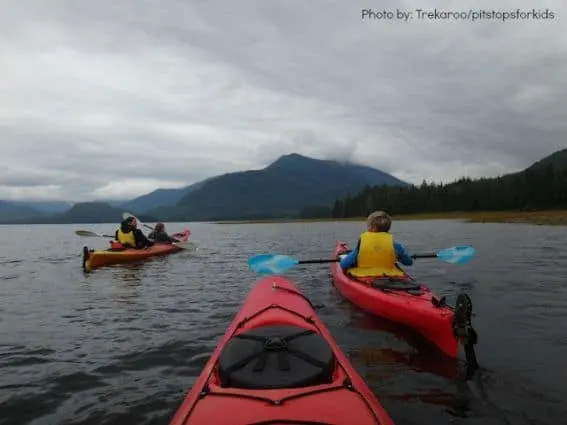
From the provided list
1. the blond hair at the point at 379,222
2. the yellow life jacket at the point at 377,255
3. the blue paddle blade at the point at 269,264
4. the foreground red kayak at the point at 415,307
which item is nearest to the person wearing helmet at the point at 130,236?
the blue paddle blade at the point at 269,264

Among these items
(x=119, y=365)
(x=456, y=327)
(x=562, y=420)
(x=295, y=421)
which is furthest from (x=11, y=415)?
(x=562, y=420)

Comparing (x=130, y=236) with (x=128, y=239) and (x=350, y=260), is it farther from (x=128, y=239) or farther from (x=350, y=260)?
(x=350, y=260)

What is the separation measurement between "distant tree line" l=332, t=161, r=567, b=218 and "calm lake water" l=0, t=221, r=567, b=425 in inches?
3225

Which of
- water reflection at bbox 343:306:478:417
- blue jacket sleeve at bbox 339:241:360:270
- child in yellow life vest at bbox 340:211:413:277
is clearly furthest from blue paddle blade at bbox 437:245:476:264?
water reflection at bbox 343:306:478:417

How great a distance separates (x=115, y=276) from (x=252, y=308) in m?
11.6

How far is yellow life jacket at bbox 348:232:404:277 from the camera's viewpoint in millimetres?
10109

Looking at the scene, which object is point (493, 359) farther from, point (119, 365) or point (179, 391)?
point (119, 365)

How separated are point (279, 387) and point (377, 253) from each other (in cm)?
659

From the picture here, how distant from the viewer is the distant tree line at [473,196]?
3423 inches

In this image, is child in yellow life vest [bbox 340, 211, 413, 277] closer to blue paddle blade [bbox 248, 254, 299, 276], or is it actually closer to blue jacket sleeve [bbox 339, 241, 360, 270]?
blue jacket sleeve [bbox 339, 241, 360, 270]

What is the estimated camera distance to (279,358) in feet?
14.8

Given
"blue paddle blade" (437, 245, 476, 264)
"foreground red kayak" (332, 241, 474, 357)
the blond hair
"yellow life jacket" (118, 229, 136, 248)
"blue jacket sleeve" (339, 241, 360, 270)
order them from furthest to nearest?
1. "yellow life jacket" (118, 229, 136, 248)
2. "blue paddle blade" (437, 245, 476, 264)
3. "blue jacket sleeve" (339, 241, 360, 270)
4. the blond hair
5. "foreground red kayak" (332, 241, 474, 357)

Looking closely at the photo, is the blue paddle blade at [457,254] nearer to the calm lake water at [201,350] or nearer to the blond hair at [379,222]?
the calm lake water at [201,350]

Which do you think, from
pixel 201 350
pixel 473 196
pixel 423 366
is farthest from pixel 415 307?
pixel 473 196
